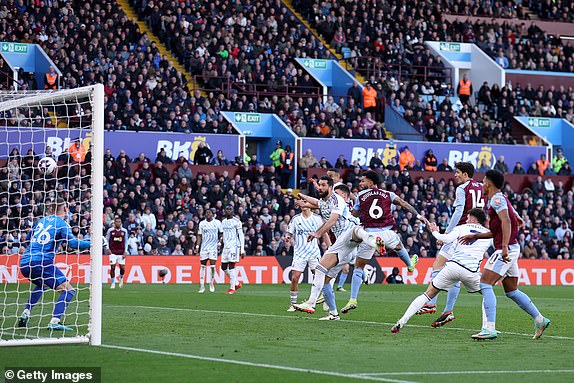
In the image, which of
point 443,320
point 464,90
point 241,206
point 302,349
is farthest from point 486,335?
point 464,90

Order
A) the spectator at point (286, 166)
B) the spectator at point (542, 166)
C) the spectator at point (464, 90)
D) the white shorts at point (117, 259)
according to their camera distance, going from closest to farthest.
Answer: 1. the white shorts at point (117, 259)
2. the spectator at point (286, 166)
3. the spectator at point (542, 166)
4. the spectator at point (464, 90)

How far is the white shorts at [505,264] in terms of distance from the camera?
1432 centimetres

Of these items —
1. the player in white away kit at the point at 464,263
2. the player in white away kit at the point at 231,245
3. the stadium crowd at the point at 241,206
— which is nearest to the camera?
the player in white away kit at the point at 464,263

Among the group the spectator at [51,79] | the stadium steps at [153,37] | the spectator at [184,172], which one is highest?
the stadium steps at [153,37]

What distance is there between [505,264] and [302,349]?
3156 mm

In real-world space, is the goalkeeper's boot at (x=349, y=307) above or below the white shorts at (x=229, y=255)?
below

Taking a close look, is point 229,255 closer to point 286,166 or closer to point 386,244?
point 286,166

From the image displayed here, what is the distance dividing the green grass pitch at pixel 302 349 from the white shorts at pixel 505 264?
92 centimetres

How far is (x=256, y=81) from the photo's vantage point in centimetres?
4412

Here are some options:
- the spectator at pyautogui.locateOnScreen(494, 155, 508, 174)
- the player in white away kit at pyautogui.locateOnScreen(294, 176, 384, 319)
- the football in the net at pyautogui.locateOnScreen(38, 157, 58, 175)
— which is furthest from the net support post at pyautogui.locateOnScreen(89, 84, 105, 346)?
the spectator at pyautogui.locateOnScreen(494, 155, 508, 174)

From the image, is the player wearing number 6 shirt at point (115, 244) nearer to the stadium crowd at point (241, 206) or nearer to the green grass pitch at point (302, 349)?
the stadium crowd at point (241, 206)

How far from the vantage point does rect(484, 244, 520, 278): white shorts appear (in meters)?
14.3

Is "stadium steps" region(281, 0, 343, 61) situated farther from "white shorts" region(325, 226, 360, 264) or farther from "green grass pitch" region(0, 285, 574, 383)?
"white shorts" region(325, 226, 360, 264)

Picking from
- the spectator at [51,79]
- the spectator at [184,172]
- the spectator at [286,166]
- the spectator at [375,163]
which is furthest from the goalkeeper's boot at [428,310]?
the spectator at [51,79]
